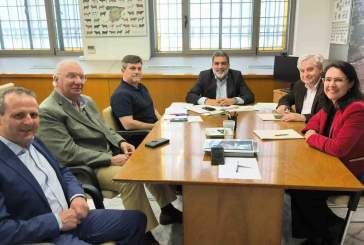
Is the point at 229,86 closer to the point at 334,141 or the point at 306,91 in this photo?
the point at 306,91

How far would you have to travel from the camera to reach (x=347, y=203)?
1.73m

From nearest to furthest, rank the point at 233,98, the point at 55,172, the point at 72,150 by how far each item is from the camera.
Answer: the point at 55,172 → the point at 72,150 → the point at 233,98

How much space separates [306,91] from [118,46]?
107 inches

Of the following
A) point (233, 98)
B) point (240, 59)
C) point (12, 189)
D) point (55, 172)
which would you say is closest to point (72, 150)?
point (55, 172)

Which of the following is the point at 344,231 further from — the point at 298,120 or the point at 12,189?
the point at 12,189

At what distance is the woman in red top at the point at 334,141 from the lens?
172cm

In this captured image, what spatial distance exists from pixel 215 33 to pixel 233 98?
66.4 inches

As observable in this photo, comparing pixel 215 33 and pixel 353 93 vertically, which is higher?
pixel 215 33

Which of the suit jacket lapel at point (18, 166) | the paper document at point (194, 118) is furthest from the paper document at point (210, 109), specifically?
the suit jacket lapel at point (18, 166)

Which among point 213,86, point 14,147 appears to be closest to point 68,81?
point 14,147

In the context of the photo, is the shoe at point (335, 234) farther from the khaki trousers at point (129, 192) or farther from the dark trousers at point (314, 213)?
the khaki trousers at point (129, 192)

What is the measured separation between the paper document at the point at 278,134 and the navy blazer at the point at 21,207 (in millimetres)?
1303

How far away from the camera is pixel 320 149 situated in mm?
1798

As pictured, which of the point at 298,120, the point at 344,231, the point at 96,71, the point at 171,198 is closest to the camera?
the point at 344,231
